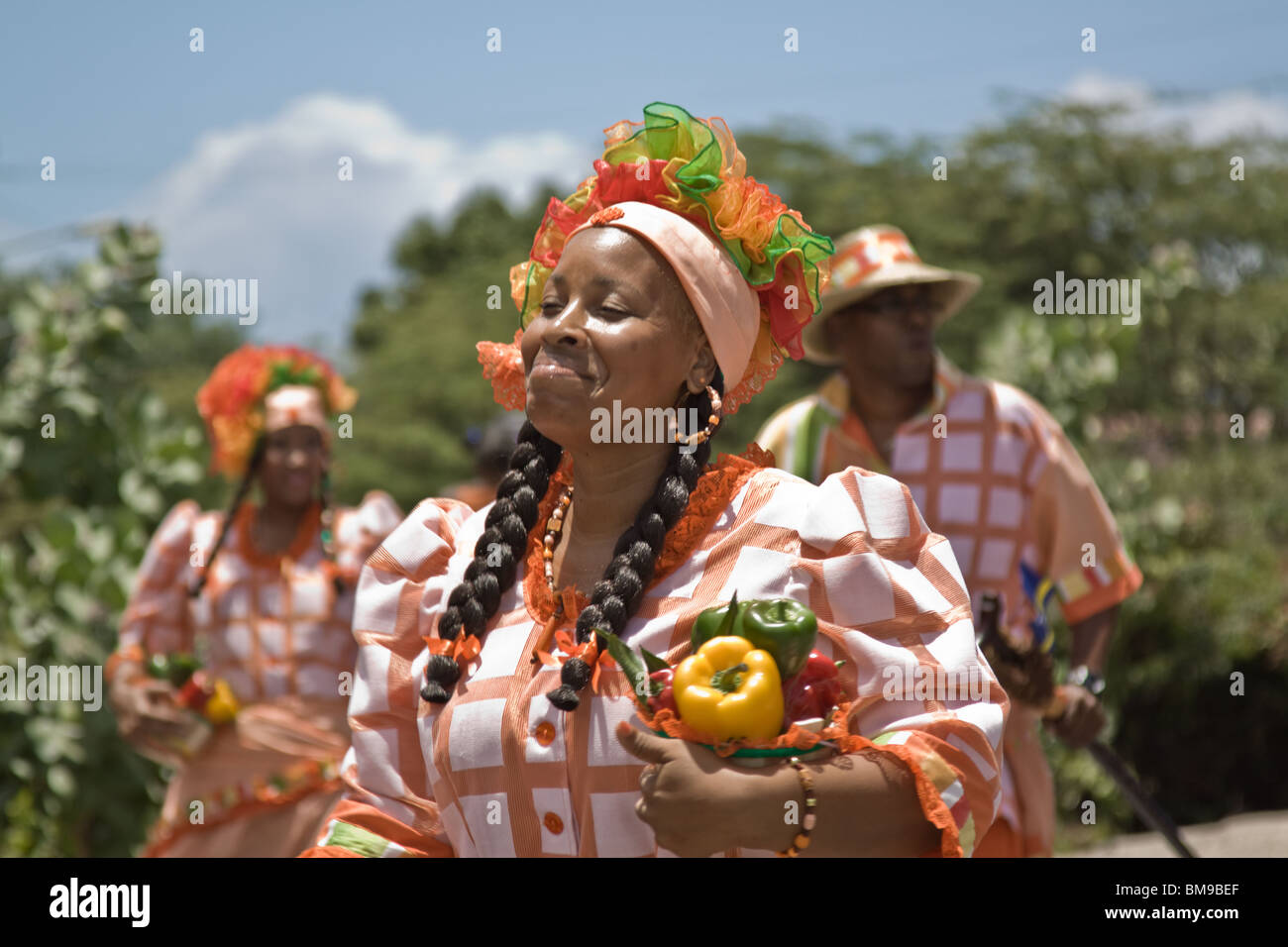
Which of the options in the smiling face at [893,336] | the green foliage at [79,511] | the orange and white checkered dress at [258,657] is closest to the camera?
the smiling face at [893,336]

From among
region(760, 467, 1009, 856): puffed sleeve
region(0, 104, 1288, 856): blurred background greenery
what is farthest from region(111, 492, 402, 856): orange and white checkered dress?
region(760, 467, 1009, 856): puffed sleeve

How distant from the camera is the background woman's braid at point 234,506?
575cm

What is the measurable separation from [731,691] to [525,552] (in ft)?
2.07

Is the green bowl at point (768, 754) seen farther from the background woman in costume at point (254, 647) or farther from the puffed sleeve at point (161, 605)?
the puffed sleeve at point (161, 605)

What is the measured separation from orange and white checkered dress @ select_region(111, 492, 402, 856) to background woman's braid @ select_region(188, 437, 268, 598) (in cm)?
3

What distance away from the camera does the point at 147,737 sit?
5535mm

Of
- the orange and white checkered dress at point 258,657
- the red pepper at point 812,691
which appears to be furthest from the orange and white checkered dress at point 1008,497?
the red pepper at point 812,691

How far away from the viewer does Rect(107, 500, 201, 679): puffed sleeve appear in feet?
19.0

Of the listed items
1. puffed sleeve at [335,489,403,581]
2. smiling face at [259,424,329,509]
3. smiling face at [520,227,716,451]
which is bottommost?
puffed sleeve at [335,489,403,581]

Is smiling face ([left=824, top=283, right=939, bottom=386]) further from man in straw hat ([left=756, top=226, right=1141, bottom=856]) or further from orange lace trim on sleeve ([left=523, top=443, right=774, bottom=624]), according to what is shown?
orange lace trim on sleeve ([left=523, top=443, right=774, bottom=624])

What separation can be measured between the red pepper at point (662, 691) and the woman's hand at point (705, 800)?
67 mm

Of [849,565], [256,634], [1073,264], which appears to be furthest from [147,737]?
[1073,264]

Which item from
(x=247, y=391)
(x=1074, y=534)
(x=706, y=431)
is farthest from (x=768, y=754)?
(x=247, y=391)
